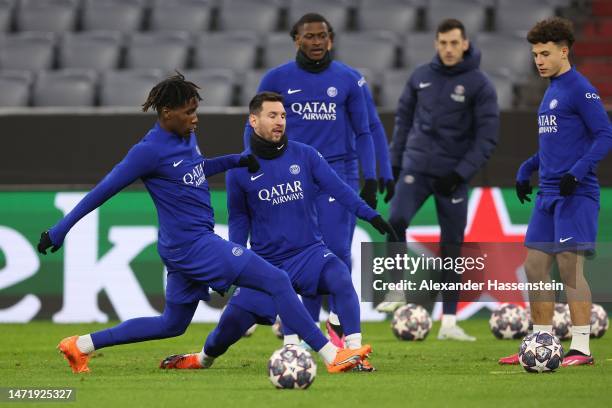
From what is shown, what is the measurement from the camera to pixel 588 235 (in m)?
8.00

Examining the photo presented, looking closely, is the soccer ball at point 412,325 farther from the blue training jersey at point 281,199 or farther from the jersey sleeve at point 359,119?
the blue training jersey at point 281,199

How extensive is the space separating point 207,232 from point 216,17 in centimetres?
823

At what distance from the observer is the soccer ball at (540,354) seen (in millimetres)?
7488

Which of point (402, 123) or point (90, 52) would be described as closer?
point (402, 123)

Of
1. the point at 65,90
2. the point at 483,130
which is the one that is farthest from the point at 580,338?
the point at 65,90

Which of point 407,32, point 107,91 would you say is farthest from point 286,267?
point 407,32

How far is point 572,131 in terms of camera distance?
8.02 m

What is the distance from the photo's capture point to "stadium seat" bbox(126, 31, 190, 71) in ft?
46.9

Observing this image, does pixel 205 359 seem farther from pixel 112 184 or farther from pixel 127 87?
pixel 127 87

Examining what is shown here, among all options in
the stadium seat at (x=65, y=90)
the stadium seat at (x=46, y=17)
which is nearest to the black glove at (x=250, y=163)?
the stadium seat at (x=65, y=90)

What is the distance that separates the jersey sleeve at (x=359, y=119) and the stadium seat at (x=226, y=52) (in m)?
5.15

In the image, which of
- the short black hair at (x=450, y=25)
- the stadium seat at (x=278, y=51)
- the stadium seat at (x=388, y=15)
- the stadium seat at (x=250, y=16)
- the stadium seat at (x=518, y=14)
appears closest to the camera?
the short black hair at (x=450, y=25)

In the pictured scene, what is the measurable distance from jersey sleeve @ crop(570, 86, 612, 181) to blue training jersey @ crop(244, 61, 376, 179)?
165 centimetres

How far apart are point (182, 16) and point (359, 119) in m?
6.47
